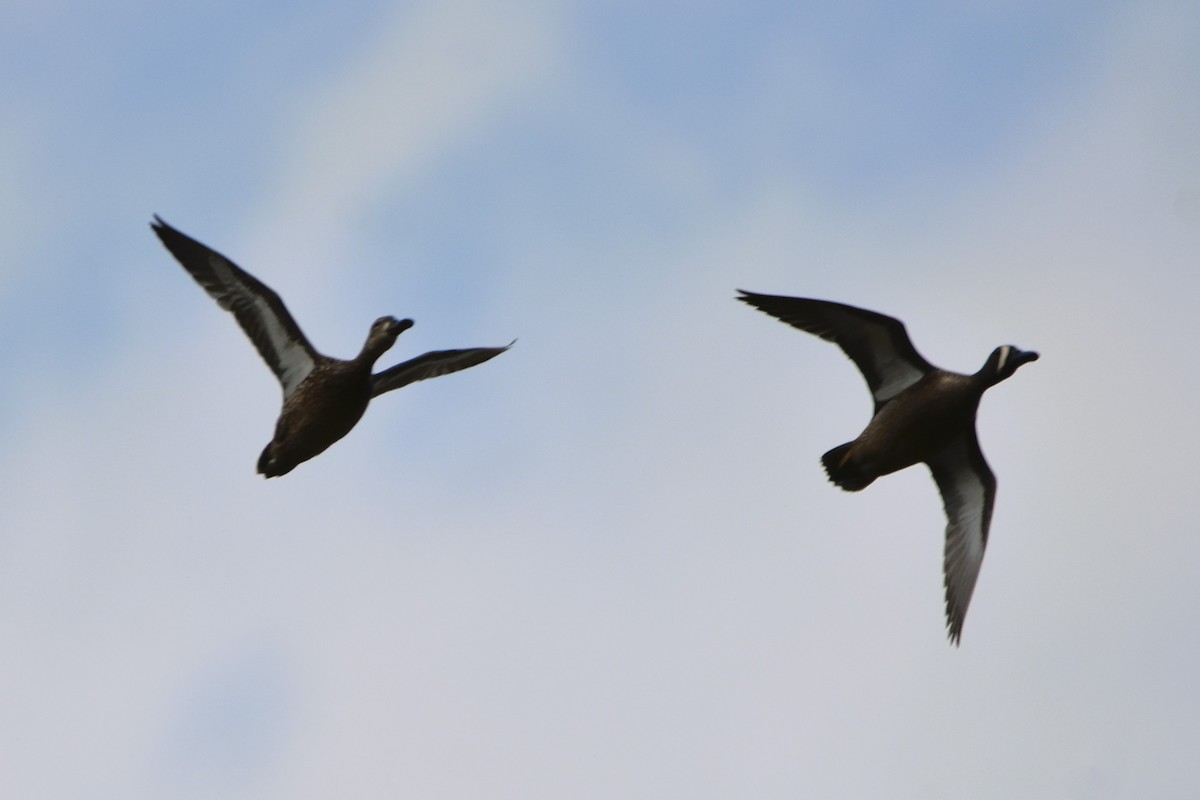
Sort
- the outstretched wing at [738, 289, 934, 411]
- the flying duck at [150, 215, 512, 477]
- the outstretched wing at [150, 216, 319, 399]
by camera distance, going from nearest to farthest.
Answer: the outstretched wing at [738, 289, 934, 411] → the flying duck at [150, 215, 512, 477] → the outstretched wing at [150, 216, 319, 399]

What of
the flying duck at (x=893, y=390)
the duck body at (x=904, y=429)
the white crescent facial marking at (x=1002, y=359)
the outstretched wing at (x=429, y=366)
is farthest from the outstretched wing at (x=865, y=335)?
the outstretched wing at (x=429, y=366)

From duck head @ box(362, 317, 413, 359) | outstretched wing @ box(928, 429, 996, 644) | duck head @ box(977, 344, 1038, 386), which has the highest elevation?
duck head @ box(362, 317, 413, 359)

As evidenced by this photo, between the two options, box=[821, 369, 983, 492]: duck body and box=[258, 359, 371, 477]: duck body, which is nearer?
box=[821, 369, 983, 492]: duck body

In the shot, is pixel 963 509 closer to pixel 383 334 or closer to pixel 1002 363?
pixel 1002 363

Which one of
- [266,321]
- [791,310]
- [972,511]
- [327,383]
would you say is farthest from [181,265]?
[972,511]

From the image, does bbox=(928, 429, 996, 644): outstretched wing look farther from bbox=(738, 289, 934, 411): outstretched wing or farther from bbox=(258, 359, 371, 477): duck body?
bbox=(258, 359, 371, 477): duck body

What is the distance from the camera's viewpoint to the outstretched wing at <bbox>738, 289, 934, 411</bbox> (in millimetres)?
13594

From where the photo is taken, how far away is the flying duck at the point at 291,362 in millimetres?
13789

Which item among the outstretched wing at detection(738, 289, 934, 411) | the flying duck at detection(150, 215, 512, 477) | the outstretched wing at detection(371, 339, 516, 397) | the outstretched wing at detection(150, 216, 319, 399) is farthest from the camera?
the outstretched wing at detection(371, 339, 516, 397)

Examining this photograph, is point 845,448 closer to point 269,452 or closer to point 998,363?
point 998,363

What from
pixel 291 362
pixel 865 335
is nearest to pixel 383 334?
pixel 291 362

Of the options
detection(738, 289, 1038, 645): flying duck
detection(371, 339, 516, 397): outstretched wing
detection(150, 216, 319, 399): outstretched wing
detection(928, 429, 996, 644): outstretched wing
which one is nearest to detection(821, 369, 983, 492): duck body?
detection(738, 289, 1038, 645): flying duck

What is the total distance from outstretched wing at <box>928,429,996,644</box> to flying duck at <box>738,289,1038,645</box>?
85 millimetres

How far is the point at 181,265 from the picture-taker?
14.5 m
